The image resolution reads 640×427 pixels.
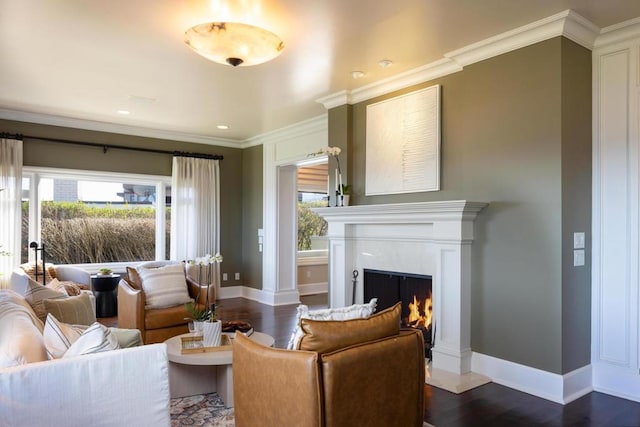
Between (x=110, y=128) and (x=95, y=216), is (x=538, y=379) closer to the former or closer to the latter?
(x=95, y=216)

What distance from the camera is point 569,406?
10.4 ft

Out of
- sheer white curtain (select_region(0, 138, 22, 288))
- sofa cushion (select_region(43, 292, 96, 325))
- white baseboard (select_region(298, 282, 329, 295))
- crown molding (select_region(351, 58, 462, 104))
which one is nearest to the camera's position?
sofa cushion (select_region(43, 292, 96, 325))

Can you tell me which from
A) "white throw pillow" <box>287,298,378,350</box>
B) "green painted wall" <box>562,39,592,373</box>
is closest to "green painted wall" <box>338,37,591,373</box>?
"green painted wall" <box>562,39,592,373</box>

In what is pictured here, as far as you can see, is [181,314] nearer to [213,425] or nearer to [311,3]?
[213,425]

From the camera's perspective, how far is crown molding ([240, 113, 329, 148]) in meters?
6.16

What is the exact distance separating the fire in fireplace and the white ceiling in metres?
2.04

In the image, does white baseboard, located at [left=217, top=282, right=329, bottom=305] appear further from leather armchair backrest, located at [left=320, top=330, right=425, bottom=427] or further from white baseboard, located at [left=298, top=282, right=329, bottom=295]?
leather armchair backrest, located at [left=320, top=330, right=425, bottom=427]

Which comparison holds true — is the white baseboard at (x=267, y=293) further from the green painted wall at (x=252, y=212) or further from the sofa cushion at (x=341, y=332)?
the sofa cushion at (x=341, y=332)

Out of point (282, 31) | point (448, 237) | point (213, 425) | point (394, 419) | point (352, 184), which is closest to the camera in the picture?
point (394, 419)

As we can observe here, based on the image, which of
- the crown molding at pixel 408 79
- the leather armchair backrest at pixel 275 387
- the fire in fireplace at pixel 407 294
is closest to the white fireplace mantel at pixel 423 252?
the fire in fireplace at pixel 407 294

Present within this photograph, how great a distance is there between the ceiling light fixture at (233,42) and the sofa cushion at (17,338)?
1.97 m

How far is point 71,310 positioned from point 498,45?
3.86 meters

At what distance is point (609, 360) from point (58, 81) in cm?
567

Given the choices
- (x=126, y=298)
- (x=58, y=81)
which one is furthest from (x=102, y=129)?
(x=126, y=298)
